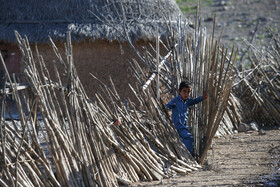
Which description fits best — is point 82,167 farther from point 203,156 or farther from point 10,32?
point 10,32

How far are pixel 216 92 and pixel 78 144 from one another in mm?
1496

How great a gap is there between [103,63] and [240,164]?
3277mm

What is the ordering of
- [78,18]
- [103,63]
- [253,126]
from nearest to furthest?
[253,126] → [103,63] → [78,18]

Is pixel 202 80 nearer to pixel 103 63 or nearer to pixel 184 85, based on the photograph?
pixel 184 85

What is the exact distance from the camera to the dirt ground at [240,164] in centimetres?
344

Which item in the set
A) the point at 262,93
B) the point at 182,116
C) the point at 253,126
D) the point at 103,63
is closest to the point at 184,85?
the point at 182,116

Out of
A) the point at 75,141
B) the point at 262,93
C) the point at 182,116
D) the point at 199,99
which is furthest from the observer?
the point at 262,93

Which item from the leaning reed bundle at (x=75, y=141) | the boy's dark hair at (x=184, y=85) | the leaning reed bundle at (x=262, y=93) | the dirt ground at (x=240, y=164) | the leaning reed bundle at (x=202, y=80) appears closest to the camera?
the leaning reed bundle at (x=75, y=141)

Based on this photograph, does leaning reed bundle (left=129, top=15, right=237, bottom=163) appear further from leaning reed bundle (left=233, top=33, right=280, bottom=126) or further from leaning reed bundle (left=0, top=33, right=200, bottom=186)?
leaning reed bundle (left=233, top=33, right=280, bottom=126)

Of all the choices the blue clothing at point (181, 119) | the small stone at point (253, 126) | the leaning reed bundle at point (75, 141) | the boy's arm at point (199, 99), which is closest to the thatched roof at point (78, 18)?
the small stone at point (253, 126)

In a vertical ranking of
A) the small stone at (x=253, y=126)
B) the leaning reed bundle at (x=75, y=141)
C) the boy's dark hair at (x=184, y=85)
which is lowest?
the small stone at (x=253, y=126)

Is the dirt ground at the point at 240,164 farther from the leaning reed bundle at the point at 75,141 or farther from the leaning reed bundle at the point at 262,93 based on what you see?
the leaning reed bundle at the point at 262,93

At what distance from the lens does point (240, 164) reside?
4.10 metres

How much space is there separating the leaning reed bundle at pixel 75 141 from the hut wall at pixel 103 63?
9.71 feet
